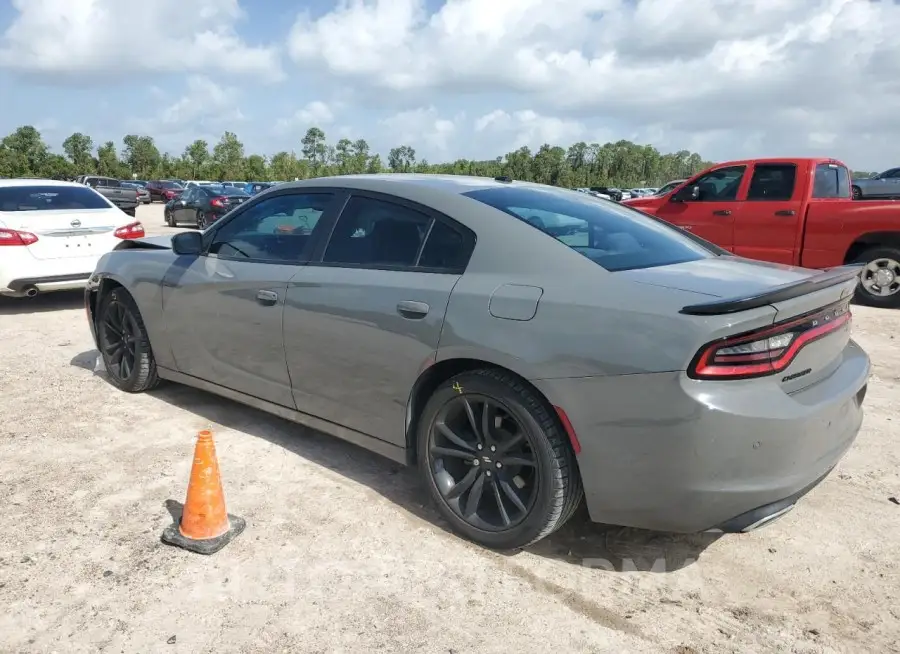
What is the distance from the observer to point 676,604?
105 inches

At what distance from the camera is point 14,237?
748 cm

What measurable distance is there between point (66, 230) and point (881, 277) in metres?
9.37

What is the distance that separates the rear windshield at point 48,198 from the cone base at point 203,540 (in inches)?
244

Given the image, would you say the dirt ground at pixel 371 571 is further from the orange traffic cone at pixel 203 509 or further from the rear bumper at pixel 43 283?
the rear bumper at pixel 43 283

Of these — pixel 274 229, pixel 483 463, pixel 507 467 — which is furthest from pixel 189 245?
pixel 507 467

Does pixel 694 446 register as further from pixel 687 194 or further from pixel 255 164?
pixel 255 164

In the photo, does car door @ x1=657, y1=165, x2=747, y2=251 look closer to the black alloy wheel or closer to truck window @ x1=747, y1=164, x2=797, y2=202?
truck window @ x1=747, y1=164, x2=797, y2=202

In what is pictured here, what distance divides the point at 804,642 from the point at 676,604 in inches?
17.0

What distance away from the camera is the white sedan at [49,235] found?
7480mm

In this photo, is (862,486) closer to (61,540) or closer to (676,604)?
(676,604)

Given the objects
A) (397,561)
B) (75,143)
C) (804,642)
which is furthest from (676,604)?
(75,143)

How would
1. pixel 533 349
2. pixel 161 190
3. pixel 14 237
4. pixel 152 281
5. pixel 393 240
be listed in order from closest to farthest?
pixel 533 349 < pixel 393 240 < pixel 152 281 < pixel 14 237 < pixel 161 190

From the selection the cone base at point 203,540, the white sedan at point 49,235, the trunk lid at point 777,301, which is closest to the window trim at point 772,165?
the trunk lid at point 777,301

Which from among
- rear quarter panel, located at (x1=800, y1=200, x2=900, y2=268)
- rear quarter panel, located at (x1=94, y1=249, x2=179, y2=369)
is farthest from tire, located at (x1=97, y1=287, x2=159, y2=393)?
rear quarter panel, located at (x1=800, y1=200, x2=900, y2=268)
